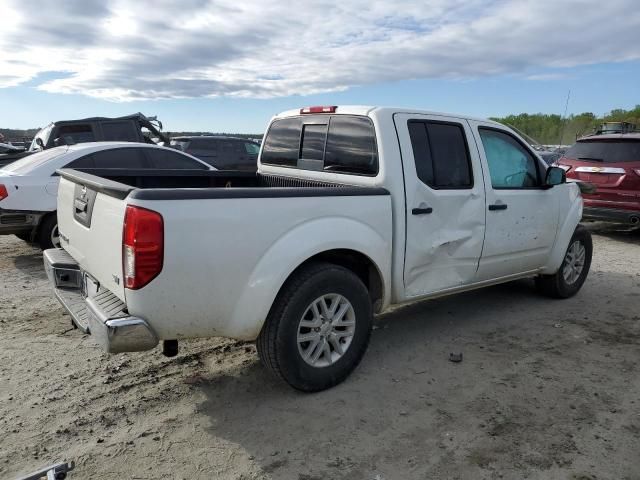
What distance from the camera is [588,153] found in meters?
9.39

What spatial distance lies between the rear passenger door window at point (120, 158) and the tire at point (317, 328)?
4.83 meters

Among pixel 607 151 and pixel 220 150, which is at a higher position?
pixel 607 151

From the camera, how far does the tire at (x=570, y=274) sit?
5.60 meters

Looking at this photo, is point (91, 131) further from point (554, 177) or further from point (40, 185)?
point (554, 177)

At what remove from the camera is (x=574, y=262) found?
18.9 ft

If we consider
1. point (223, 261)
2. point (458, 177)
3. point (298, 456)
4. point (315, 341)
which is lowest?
point (298, 456)

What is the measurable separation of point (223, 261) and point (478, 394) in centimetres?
197

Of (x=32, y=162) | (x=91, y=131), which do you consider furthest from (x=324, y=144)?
(x=91, y=131)

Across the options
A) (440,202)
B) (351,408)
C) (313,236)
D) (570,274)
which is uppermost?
(440,202)

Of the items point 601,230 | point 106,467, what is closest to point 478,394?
point 106,467

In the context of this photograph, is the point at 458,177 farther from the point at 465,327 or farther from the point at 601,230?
the point at 601,230

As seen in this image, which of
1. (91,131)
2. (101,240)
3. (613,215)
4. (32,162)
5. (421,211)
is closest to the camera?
(101,240)

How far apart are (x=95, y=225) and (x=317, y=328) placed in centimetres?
151

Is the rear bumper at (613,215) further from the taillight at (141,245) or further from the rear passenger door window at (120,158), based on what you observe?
the taillight at (141,245)
